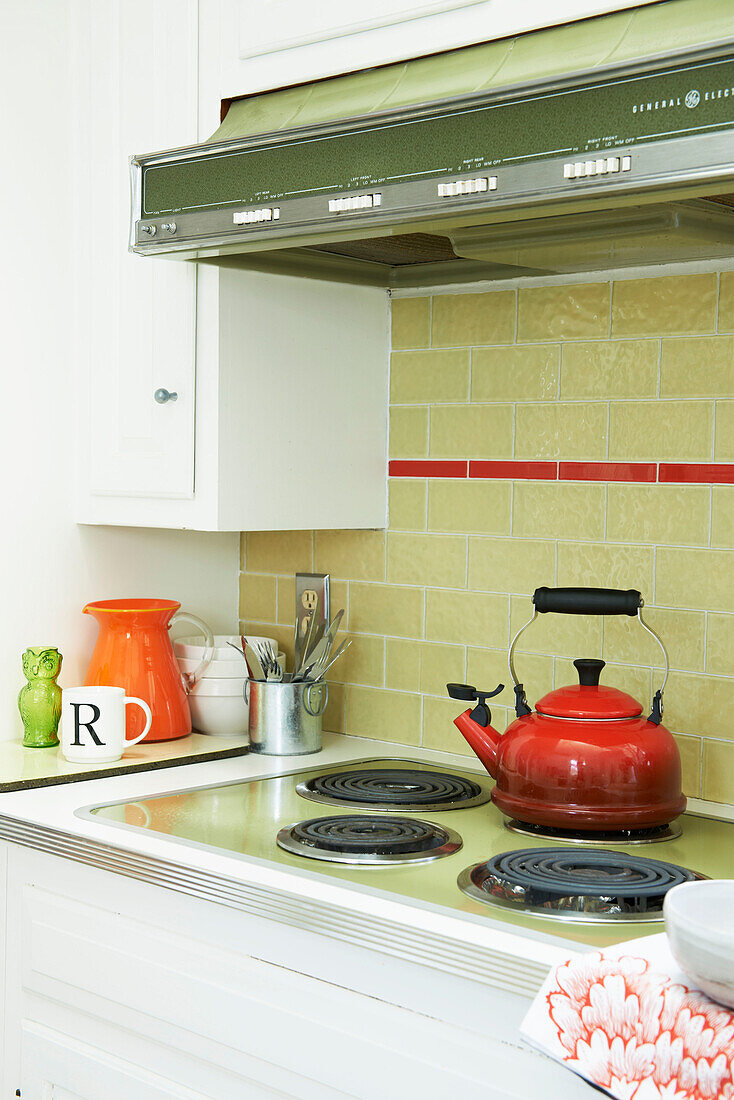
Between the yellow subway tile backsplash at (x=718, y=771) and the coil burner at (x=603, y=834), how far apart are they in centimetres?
17

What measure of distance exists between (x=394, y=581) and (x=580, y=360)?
53 cm

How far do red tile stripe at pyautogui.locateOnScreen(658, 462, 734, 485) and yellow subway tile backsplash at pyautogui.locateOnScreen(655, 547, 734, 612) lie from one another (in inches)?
4.0

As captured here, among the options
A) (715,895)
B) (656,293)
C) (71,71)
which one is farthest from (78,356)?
(715,895)

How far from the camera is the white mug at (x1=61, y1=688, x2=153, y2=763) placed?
1.96m

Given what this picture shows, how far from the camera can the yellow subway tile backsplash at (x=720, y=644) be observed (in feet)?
5.89

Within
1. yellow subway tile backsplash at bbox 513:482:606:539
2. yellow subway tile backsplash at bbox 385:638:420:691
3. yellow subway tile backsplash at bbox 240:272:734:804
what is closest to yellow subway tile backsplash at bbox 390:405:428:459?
yellow subway tile backsplash at bbox 240:272:734:804

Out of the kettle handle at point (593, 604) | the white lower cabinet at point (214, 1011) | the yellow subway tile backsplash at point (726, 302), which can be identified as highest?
the yellow subway tile backsplash at point (726, 302)

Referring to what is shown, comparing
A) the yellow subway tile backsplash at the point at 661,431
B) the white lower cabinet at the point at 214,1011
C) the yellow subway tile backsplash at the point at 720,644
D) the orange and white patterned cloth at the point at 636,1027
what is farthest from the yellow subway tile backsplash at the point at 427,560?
the orange and white patterned cloth at the point at 636,1027

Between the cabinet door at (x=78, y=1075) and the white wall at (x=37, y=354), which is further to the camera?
the white wall at (x=37, y=354)

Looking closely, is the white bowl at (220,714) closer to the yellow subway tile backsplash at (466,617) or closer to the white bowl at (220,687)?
the white bowl at (220,687)

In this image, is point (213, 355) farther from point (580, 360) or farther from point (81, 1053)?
point (81, 1053)

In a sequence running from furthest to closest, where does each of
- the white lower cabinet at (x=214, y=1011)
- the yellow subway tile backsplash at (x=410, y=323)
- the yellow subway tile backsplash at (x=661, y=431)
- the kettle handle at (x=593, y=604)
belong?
the yellow subway tile backsplash at (x=410, y=323)
the yellow subway tile backsplash at (x=661, y=431)
the kettle handle at (x=593, y=604)
the white lower cabinet at (x=214, y=1011)

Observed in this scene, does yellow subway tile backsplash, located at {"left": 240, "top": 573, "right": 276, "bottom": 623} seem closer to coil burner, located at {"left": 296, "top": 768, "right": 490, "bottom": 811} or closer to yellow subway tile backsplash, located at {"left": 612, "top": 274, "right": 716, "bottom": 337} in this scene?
coil burner, located at {"left": 296, "top": 768, "right": 490, "bottom": 811}

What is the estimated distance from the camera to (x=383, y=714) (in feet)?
7.39
